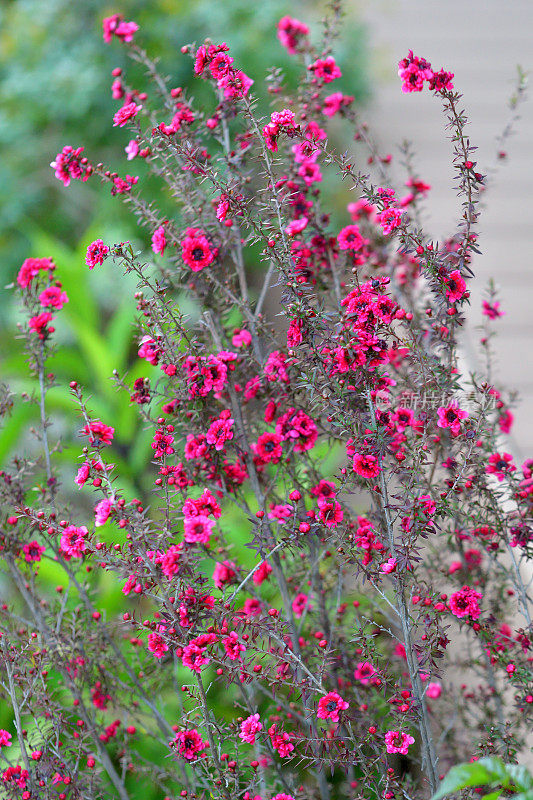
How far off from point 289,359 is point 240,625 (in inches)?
16.3

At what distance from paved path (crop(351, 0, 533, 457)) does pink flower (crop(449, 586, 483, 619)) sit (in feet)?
4.45

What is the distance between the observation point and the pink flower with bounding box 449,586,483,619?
1147 mm

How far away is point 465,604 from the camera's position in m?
1.16

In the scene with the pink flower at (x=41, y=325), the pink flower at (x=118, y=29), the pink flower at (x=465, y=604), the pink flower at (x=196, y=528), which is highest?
the pink flower at (x=118, y=29)

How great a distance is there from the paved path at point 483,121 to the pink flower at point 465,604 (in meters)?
1.36

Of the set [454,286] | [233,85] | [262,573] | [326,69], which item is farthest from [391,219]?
[262,573]

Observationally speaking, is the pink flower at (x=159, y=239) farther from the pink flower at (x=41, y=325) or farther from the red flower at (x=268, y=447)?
the red flower at (x=268, y=447)

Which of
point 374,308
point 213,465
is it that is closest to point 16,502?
point 213,465

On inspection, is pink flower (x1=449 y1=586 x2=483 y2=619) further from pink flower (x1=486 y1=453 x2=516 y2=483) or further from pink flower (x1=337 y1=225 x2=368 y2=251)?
pink flower (x1=337 y1=225 x2=368 y2=251)

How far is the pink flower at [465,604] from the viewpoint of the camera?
1147 mm

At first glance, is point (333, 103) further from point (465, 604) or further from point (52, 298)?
point (465, 604)

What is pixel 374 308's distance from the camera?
1058 millimetres

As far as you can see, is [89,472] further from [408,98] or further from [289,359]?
[408,98]

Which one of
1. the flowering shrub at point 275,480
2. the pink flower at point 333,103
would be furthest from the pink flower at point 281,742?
the pink flower at point 333,103
